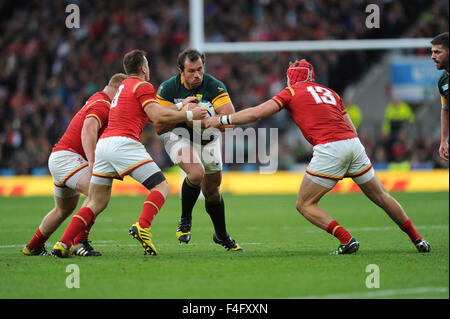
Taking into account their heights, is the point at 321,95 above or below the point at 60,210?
above

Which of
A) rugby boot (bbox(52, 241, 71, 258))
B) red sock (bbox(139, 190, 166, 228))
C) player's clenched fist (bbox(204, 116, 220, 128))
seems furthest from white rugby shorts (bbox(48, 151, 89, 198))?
player's clenched fist (bbox(204, 116, 220, 128))

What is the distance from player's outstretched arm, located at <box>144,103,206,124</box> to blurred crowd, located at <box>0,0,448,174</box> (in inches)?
542

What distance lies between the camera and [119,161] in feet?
25.6

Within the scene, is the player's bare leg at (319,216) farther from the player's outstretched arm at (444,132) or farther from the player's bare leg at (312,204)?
the player's outstretched arm at (444,132)

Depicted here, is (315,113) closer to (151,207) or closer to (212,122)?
(212,122)

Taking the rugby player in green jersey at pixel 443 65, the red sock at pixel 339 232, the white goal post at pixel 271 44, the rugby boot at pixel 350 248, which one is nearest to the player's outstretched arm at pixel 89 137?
the red sock at pixel 339 232

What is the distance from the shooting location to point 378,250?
8.52 meters

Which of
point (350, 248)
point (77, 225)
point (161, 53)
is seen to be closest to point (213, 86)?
point (77, 225)

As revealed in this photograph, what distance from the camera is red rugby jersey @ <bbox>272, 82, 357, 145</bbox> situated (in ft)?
27.0

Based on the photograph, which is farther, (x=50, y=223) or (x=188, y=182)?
(x=188, y=182)

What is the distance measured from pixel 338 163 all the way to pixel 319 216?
2.00ft

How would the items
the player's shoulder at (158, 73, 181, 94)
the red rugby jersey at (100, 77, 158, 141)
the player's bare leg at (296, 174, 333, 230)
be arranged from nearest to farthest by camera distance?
the red rugby jersey at (100, 77, 158, 141) → the player's bare leg at (296, 174, 333, 230) → the player's shoulder at (158, 73, 181, 94)

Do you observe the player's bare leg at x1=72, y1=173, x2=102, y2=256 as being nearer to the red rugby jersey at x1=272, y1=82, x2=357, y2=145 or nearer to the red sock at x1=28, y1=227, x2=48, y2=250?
the red sock at x1=28, y1=227, x2=48, y2=250
